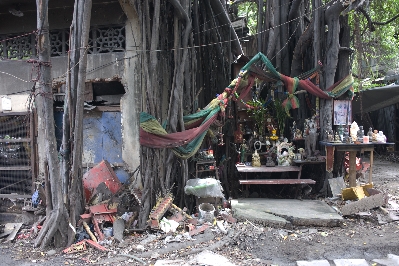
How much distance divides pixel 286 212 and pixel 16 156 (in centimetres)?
514

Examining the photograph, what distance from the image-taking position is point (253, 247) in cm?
493

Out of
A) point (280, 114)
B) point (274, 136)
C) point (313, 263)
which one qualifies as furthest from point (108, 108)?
point (313, 263)

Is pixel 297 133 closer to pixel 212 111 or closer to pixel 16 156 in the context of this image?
pixel 212 111

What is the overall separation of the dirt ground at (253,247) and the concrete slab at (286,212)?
131mm

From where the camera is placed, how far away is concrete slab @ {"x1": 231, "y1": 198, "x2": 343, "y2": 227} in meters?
5.73

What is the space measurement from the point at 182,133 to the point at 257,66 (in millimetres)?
2430

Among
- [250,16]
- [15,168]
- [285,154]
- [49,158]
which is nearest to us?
[49,158]

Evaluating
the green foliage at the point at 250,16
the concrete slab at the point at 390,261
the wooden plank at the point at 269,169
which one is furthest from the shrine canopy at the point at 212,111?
the green foliage at the point at 250,16

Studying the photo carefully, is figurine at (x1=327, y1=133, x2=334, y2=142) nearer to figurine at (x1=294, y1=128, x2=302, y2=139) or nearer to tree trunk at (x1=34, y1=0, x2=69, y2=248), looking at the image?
figurine at (x1=294, y1=128, x2=302, y2=139)

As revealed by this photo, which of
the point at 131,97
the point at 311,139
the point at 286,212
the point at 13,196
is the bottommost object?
the point at 286,212

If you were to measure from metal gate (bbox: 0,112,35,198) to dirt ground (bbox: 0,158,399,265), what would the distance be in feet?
4.58

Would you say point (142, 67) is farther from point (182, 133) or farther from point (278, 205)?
point (278, 205)

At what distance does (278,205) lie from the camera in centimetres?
669

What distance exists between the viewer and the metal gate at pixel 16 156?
6.43 metres
